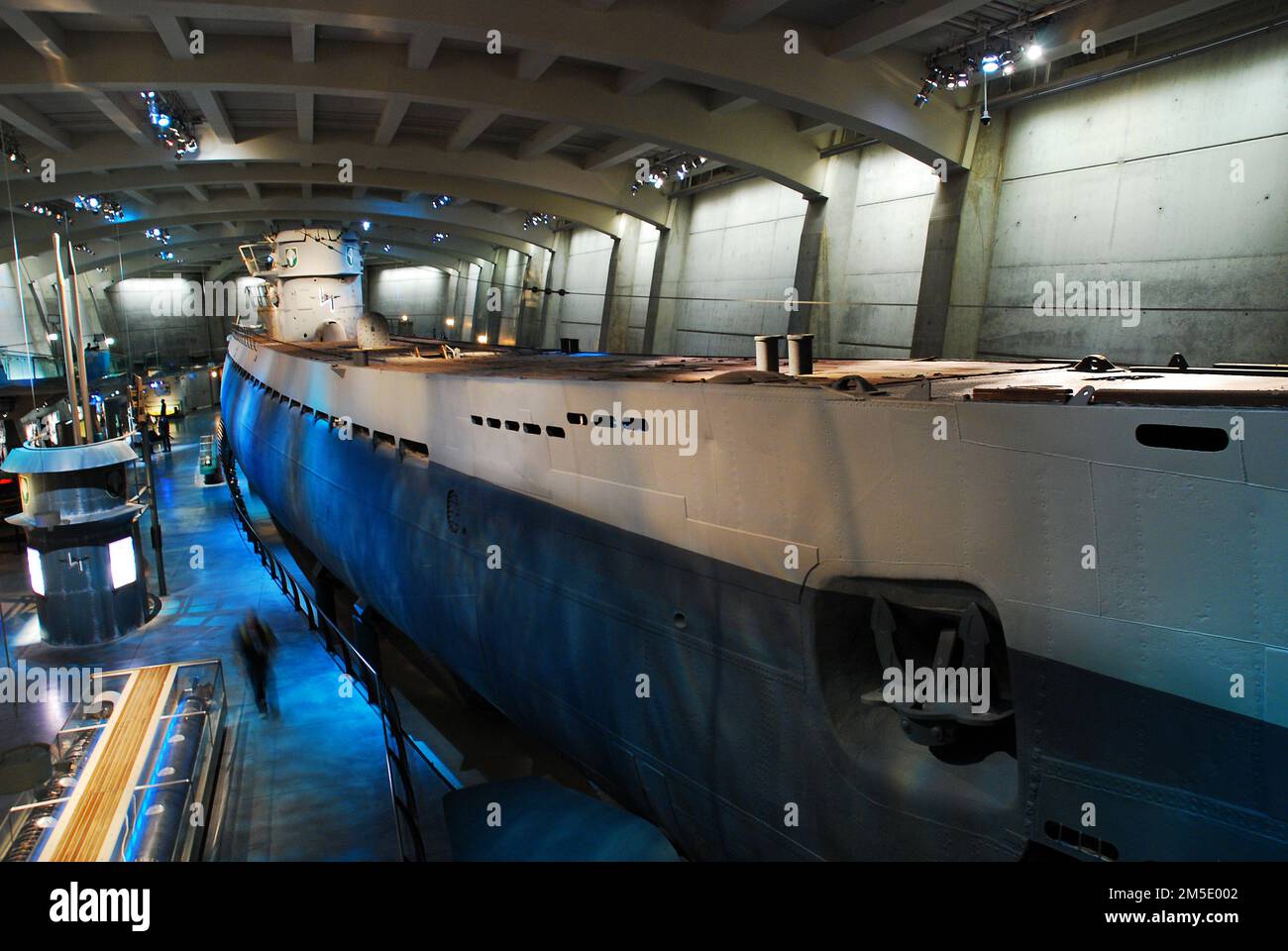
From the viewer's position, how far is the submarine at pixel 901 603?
3.03m

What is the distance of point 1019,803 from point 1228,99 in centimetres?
930

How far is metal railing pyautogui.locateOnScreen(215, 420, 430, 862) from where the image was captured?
5282 millimetres

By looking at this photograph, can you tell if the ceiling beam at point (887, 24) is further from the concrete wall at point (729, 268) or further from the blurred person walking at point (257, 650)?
the blurred person walking at point (257, 650)

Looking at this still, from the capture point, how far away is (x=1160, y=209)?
9.70m

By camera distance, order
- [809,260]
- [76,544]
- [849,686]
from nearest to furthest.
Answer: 1. [849,686]
2. [76,544]
3. [809,260]

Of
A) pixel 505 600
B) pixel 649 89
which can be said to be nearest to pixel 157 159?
pixel 649 89

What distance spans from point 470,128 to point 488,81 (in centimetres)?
319

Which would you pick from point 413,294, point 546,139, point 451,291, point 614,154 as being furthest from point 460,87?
point 413,294

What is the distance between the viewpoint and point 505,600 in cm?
636

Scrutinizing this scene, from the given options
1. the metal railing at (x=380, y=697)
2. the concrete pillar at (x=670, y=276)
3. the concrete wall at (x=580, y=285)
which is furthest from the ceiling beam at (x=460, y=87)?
the concrete wall at (x=580, y=285)

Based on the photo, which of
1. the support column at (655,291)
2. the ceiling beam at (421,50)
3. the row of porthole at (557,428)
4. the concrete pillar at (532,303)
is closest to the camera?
the row of porthole at (557,428)

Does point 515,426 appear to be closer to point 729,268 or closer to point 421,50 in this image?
point 421,50

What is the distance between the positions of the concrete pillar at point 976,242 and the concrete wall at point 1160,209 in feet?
0.53
